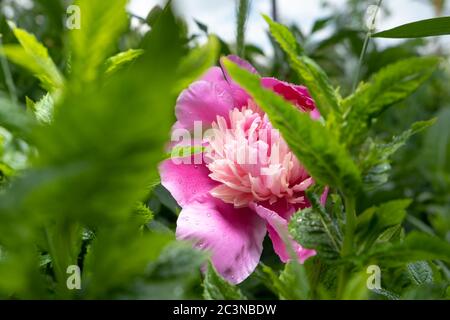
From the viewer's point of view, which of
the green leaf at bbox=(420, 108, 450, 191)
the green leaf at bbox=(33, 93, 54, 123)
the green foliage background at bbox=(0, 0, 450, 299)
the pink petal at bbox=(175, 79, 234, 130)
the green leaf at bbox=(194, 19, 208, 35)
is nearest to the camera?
the green foliage background at bbox=(0, 0, 450, 299)

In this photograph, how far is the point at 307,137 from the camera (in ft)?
0.70

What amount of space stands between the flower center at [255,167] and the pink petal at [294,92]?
0.02 m

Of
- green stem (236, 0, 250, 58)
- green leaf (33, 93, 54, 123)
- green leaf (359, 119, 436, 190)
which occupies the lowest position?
green leaf (359, 119, 436, 190)

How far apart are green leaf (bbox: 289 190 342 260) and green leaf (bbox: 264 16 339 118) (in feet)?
0.14

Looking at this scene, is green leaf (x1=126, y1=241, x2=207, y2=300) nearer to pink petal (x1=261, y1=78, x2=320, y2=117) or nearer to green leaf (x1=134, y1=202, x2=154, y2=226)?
green leaf (x1=134, y1=202, x2=154, y2=226)

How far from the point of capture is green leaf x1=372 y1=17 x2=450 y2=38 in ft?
1.19

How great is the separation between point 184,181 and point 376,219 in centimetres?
14

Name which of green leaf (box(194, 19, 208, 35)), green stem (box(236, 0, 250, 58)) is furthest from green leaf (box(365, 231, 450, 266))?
green leaf (box(194, 19, 208, 35))

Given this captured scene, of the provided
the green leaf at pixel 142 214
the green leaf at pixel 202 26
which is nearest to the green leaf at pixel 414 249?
the green leaf at pixel 142 214

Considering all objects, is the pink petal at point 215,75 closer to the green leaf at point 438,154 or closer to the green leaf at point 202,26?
the green leaf at point 202,26

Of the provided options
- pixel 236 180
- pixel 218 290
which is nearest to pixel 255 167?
pixel 236 180

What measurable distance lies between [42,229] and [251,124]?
0.16 metres

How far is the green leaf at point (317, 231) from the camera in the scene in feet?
0.80

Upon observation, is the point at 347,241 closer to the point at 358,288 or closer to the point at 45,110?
the point at 358,288
